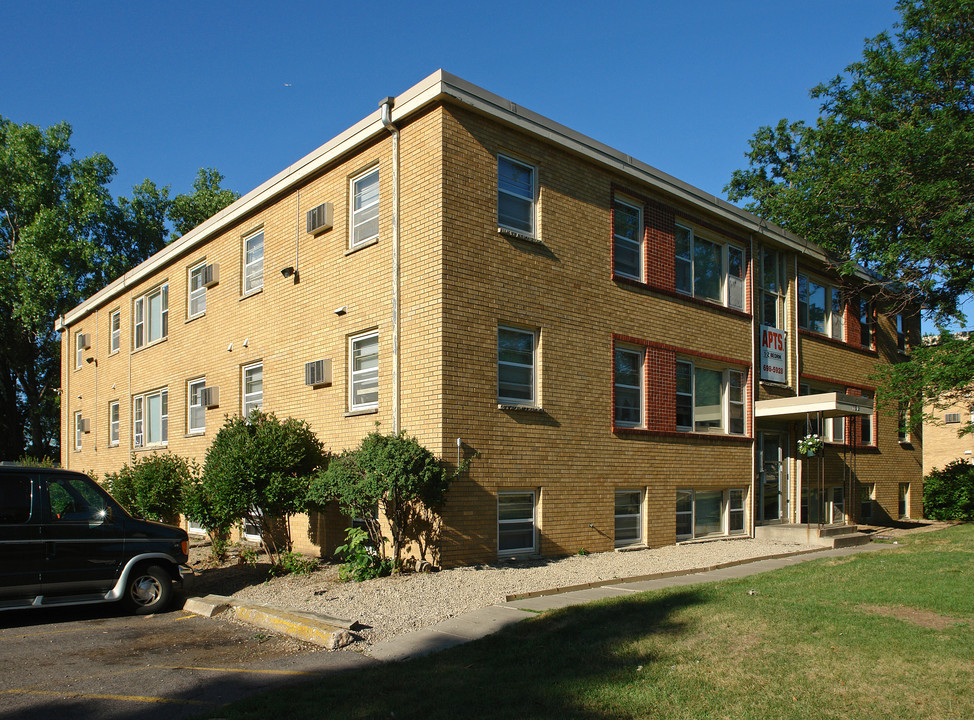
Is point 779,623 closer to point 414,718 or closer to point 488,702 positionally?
point 488,702

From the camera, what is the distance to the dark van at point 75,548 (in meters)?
9.38

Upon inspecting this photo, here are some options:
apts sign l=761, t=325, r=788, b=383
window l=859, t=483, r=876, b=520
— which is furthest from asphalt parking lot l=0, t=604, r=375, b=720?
window l=859, t=483, r=876, b=520

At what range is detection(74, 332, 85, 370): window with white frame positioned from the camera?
28.6m

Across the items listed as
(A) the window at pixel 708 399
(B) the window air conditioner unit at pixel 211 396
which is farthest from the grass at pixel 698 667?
(B) the window air conditioner unit at pixel 211 396

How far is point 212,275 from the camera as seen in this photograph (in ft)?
62.4

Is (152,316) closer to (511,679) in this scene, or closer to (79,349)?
(79,349)

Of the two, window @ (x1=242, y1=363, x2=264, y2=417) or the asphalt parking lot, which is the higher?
window @ (x1=242, y1=363, x2=264, y2=417)

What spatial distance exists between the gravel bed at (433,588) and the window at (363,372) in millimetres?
3005

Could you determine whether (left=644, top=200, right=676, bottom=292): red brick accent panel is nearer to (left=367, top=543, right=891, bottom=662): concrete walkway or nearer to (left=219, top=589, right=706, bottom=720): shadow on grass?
(left=367, top=543, right=891, bottom=662): concrete walkway

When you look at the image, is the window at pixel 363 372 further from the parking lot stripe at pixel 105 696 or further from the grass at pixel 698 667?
the parking lot stripe at pixel 105 696

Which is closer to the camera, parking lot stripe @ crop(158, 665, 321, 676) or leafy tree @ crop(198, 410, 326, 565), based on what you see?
parking lot stripe @ crop(158, 665, 321, 676)

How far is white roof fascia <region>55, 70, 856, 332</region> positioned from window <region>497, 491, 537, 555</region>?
6.21m

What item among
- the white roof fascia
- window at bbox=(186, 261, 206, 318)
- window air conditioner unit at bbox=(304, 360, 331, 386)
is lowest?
window air conditioner unit at bbox=(304, 360, 331, 386)

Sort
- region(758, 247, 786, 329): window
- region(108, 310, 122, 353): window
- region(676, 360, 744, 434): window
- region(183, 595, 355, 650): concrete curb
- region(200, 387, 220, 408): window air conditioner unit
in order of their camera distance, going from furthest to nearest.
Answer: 1. region(108, 310, 122, 353): window
2. region(758, 247, 786, 329): window
3. region(200, 387, 220, 408): window air conditioner unit
4. region(676, 360, 744, 434): window
5. region(183, 595, 355, 650): concrete curb
